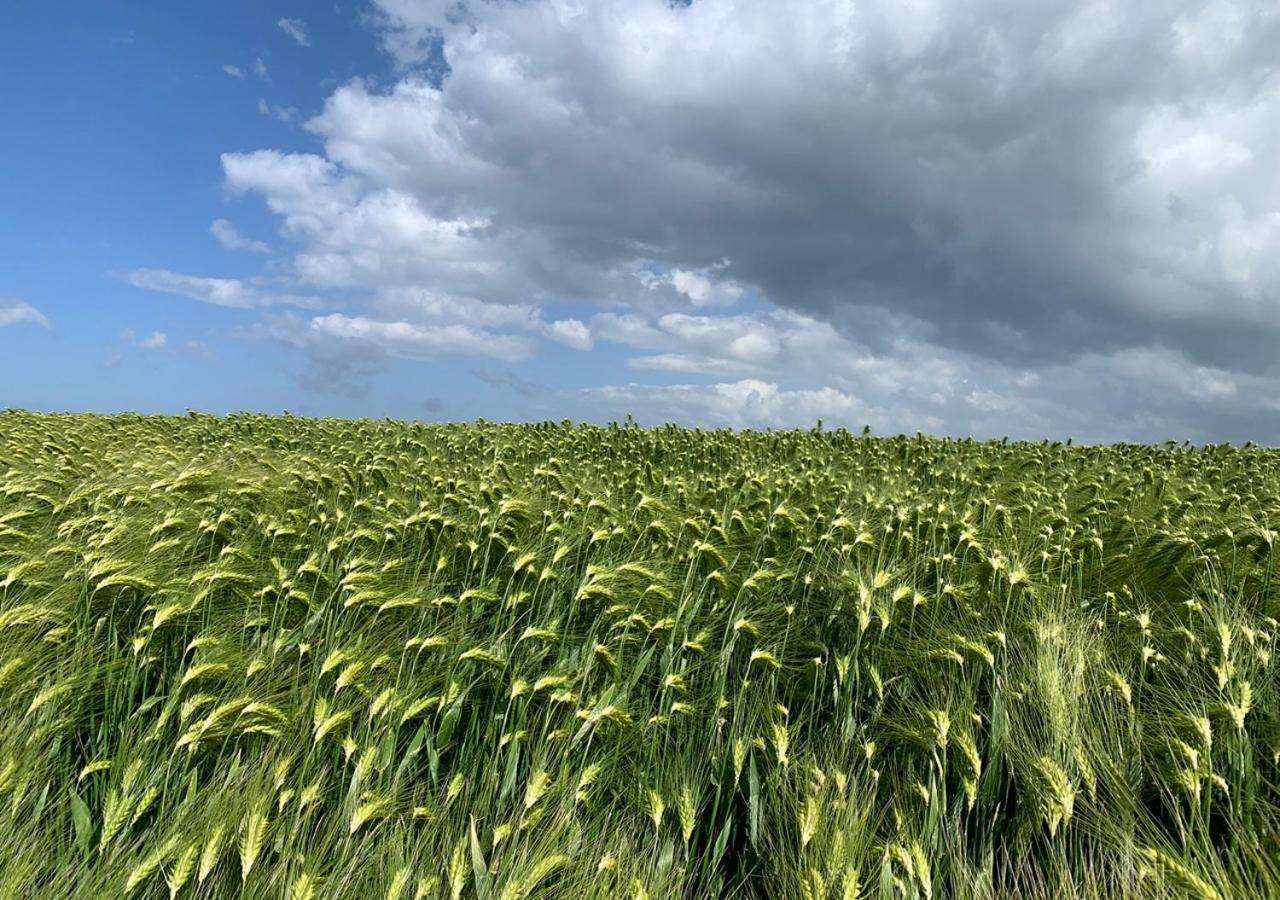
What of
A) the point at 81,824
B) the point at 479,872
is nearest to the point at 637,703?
the point at 479,872

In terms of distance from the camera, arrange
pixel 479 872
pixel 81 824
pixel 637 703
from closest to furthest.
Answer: pixel 479 872, pixel 81 824, pixel 637 703

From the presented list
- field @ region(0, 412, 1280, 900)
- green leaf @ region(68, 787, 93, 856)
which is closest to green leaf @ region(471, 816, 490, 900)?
field @ region(0, 412, 1280, 900)

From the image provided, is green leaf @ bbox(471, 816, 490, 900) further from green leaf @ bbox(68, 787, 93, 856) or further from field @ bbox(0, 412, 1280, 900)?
green leaf @ bbox(68, 787, 93, 856)

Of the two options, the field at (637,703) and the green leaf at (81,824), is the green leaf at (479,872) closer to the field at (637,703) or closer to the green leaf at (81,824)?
the field at (637,703)

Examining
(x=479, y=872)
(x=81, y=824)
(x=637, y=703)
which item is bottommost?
(x=81, y=824)

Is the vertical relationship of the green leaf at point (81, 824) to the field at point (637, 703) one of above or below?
below

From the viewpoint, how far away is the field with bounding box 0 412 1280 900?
3.06 metres

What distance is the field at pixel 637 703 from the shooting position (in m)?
3.06

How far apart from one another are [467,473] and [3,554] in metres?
3.28

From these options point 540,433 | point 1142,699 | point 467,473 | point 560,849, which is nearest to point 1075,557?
point 1142,699

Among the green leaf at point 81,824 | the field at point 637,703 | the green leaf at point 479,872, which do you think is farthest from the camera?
the green leaf at point 81,824

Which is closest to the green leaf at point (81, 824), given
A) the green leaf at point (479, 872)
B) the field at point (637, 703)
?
the field at point (637, 703)

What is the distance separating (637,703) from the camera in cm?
392

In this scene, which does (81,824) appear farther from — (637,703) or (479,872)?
(637,703)
